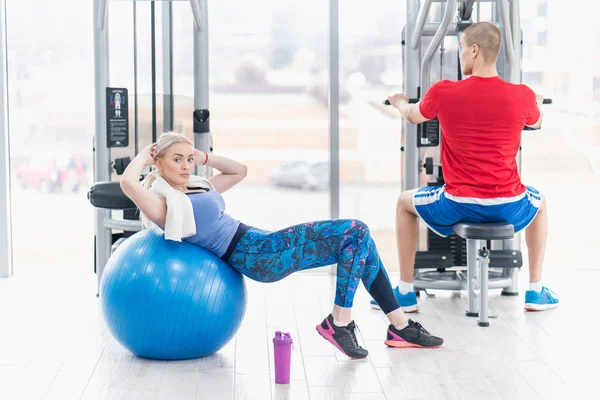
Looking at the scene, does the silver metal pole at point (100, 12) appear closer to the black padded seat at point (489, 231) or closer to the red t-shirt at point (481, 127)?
the red t-shirt at point (481, 127)

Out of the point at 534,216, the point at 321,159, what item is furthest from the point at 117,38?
the point at 534,216

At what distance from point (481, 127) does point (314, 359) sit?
47.2 inches

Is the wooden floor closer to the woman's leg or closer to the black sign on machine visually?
the woman's leg

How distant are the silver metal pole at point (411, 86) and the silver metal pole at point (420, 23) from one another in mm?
22

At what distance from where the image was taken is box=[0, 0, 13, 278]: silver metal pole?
492 centimetres

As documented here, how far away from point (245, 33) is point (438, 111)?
2.06 metres

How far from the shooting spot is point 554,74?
5586 mm

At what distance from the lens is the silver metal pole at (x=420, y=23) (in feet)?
13.1

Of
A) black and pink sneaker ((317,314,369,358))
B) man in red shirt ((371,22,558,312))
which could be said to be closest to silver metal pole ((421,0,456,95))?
man in red shirt ((371,22,558,312))

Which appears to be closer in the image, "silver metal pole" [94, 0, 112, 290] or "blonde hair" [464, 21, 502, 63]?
"blonde hair" [464, 21, 502, 63]

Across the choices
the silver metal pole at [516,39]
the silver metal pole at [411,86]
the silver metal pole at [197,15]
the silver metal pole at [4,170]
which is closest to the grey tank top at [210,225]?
the silver metal pole at [197,15]

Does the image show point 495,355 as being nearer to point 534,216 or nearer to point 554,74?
point 534,216

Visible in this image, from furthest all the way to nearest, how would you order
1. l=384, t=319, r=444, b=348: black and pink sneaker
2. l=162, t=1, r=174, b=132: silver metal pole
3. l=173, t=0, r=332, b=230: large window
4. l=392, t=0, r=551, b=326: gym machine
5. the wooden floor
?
1. l=173, t=0, r=332, b=230: large window
2. l=162, t=1, r=174, b=132: silver metal pole
3. l=392, t=0, r=551, b=326: gym machine
4. l=384, t=319, r=444, b=348: black and pink sneaker
5. the wooden floor

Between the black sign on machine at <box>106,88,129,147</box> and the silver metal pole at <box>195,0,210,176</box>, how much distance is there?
35 cm
